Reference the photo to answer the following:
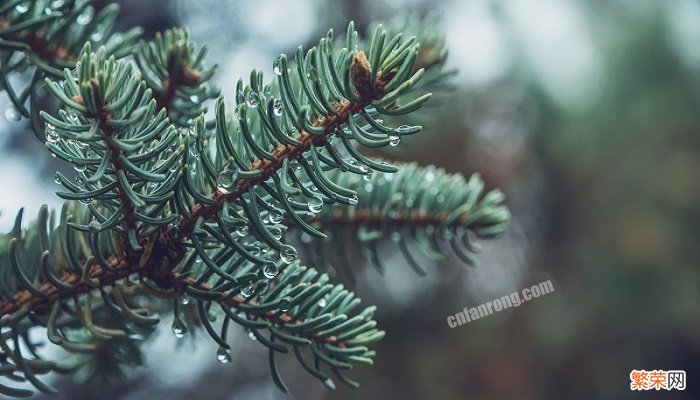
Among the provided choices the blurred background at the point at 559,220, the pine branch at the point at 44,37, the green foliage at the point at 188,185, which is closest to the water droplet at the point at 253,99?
the green foliage at the point at 188,185

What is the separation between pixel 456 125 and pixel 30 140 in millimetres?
1530

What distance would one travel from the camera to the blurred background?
2.03m

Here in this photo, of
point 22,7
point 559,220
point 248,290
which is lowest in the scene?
point 248,290

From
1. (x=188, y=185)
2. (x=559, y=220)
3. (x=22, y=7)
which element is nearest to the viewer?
(x=188, y=185)

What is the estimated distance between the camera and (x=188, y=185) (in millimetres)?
294

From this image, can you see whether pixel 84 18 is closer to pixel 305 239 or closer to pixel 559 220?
pixel 305 239

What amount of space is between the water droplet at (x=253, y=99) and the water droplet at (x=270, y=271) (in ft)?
0.24

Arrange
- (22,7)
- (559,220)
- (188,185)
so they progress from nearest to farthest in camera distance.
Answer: (188,185), (22,7), (559,220)

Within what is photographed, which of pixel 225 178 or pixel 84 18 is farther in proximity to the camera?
pixel 84 18

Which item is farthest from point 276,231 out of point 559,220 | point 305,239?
point 559,220

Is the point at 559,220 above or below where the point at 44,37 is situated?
above

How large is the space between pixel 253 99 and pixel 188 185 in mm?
50

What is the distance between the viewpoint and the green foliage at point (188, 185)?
0.28m

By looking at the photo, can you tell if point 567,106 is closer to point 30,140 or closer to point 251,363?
point 251,363
